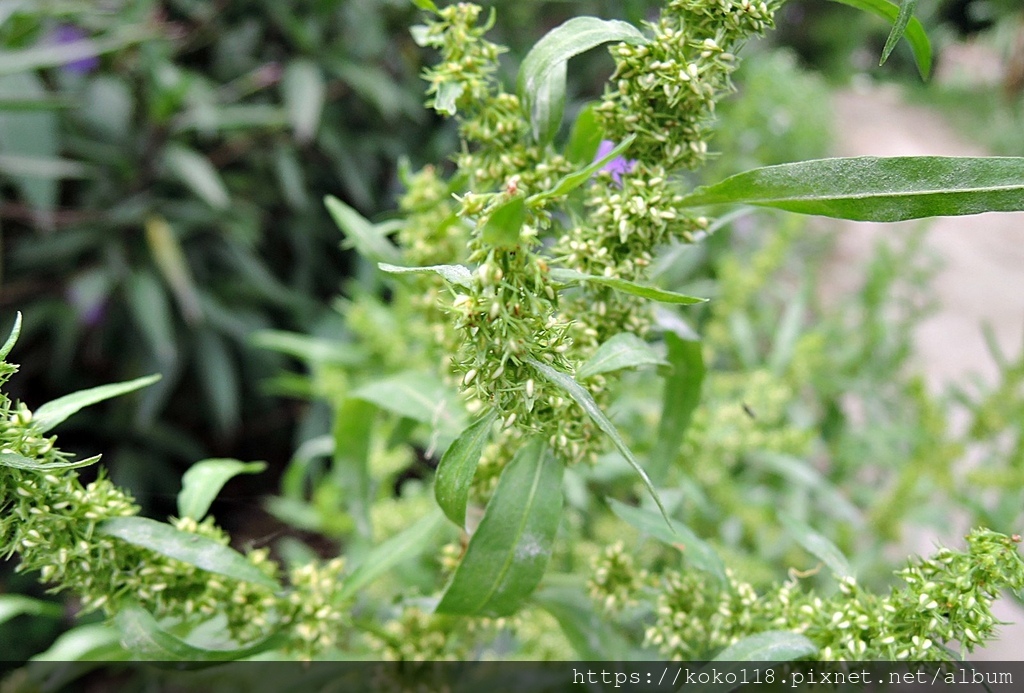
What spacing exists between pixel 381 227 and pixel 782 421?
1.07 metres

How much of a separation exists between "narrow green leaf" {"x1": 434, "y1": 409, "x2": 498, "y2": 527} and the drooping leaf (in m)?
0.07

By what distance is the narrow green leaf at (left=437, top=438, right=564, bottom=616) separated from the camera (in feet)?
1.76

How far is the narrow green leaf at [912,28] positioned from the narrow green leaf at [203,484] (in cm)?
58

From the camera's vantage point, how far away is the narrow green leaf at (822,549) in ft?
2.02

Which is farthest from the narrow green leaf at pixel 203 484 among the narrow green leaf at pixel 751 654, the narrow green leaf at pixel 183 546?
the narrow green leaf at pixel 751 654

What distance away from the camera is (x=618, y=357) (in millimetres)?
510

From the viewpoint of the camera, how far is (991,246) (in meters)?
3.49

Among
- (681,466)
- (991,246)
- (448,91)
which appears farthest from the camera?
(991,246)

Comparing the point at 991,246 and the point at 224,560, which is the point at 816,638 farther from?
the point at 991,246

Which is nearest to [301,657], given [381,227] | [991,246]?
[381,227]

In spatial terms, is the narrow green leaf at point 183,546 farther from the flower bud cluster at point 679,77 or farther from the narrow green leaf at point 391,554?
the flower bud cluster at point 679,77

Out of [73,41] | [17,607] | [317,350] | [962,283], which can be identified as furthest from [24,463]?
[962,283]

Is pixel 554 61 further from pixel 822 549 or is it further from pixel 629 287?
pixel 822 549

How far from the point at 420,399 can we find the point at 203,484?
0.21 m
